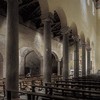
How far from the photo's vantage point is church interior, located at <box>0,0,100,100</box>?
22.9 feet

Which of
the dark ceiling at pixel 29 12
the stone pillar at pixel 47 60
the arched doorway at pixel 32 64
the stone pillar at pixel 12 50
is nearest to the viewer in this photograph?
the stone pillar at pixel 12 50

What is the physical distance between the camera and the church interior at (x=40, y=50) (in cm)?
698

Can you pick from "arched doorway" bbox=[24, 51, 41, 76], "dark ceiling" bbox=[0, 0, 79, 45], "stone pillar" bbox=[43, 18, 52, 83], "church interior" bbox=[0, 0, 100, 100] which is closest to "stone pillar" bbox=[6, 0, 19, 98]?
"church interior" bbox=[0, 0, 100, 100]

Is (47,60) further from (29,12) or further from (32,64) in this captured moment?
(32,64)

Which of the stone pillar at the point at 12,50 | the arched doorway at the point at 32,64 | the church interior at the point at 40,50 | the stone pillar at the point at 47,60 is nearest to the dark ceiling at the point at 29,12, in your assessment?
the church interior at the point at 40,50

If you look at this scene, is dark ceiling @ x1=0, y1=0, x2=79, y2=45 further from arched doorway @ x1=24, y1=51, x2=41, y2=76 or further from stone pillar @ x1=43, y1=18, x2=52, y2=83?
arched doorway @ x1=24, y1=51, x2=41, y2=76

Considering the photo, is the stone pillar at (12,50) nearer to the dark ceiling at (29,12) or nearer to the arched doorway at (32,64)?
the dark ceiling at (29,12)

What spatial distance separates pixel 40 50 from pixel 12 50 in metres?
13.0

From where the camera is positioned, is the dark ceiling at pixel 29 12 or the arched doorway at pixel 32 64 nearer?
the dark ceiling at pixel 29 12

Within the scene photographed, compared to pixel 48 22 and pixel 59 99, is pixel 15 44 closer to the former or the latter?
pixel 59 99

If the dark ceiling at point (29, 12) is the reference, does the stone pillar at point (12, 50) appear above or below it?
below

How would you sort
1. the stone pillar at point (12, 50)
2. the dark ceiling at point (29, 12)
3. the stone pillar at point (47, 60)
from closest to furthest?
the stone pillar at point (12, 50)
the stone pillar at point (47, 60)
the dark ceiling at point (29, 12)

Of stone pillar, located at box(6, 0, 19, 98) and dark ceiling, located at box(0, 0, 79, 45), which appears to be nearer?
stone pillar, located at box(6, 0, 19, 98)

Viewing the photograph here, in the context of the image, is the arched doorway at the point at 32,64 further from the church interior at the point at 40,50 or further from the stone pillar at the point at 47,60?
the stone pillar at the point at 47,60
